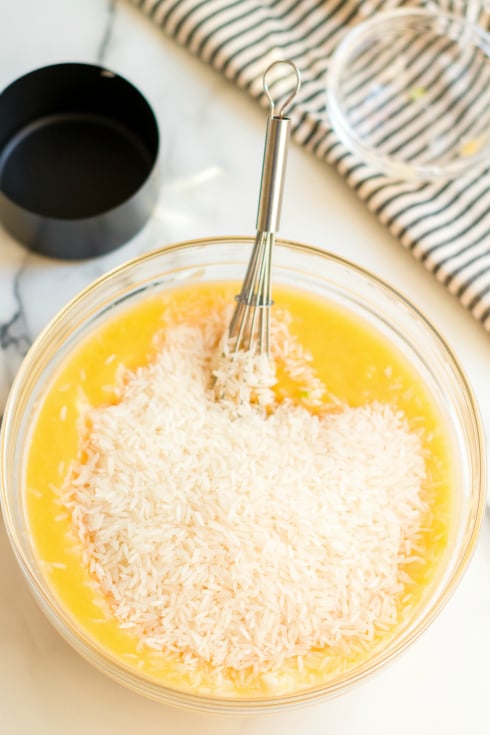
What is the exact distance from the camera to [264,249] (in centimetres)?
95

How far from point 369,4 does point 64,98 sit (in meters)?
0.50

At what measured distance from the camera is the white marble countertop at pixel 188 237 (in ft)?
3.45

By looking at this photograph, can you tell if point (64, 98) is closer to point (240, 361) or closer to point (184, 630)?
point (240, 361)

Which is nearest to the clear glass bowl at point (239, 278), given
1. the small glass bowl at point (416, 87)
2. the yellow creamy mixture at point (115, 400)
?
the yellow creamy mixture at point (115, 400)

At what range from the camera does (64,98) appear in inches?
48.7

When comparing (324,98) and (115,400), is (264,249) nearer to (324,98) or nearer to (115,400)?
(115,400)

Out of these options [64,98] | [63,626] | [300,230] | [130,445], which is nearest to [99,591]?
[63,626]

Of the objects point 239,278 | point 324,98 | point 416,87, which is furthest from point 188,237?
point 416,87

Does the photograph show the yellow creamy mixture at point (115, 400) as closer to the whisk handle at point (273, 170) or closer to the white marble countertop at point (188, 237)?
the white marble countertop at point (188, 237)

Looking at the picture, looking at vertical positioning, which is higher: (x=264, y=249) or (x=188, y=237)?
(x=188, y=237)

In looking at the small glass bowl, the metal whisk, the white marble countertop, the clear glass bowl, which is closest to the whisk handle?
Answer: the metal whisk

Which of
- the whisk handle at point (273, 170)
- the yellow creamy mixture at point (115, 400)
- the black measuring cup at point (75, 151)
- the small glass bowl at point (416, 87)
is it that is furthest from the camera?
the small glass bowl at point (416, 87)

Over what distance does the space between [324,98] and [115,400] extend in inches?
22.9

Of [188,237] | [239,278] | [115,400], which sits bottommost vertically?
[115,400]
